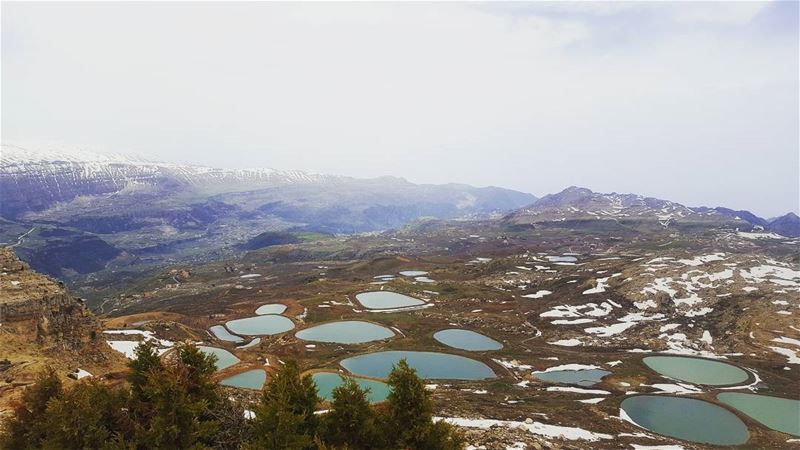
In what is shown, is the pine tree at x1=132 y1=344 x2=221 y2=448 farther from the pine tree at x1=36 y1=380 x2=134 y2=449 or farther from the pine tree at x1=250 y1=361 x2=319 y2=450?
the pine tree at x1=250 y1=361 x2=319 y2=450

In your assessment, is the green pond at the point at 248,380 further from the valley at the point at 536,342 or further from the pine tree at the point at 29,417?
the pine tree at the point at 29,417

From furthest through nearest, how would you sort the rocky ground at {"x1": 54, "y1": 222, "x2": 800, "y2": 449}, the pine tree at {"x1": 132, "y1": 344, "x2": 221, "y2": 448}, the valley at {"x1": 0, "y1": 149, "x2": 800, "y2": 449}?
the rocky ground at {"x1": 54, "y1": 222, "x2": 800, "y2": 449}, the valley at {"x1": 0, "y1": 149, "x2": 800, "y2": 449}, the pine tree at {"x1": 132, "y1": 344, "x2": 221, "y2": 448}

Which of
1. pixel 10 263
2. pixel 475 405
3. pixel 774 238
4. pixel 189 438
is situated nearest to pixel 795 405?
pixel 475 405

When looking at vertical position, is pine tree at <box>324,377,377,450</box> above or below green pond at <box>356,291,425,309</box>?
above

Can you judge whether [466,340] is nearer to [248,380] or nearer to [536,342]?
[536,342]

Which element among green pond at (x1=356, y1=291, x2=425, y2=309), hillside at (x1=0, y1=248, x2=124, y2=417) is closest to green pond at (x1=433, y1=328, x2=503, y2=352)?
green pond at (x1=356, y1=291, x2=425, y2=309)

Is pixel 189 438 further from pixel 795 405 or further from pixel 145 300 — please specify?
pixel 145 300

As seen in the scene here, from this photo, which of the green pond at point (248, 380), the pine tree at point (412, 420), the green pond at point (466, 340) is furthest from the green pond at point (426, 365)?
the pine tree at point (412, 420)
